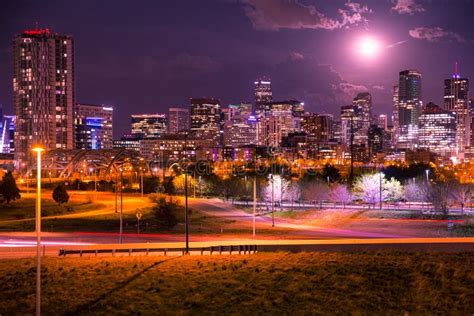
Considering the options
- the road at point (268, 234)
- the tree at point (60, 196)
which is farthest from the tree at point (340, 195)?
the tree at point (60, 196)

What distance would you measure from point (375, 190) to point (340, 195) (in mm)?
5096

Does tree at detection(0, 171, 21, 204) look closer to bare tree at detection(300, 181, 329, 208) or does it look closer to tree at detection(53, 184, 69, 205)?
tree at detection(53, 184, 69, 205)

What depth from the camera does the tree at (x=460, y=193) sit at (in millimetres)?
67069

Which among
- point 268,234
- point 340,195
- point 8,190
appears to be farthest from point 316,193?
point 8,190

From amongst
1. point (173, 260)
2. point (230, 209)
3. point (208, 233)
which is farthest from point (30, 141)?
point (173, 260)

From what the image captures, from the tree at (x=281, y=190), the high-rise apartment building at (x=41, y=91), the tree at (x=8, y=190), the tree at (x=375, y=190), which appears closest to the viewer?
the tree at (x=8, y=190)

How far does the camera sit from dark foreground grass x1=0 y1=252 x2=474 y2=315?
713 inches

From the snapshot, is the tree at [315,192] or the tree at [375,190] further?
the tree at [315,192]

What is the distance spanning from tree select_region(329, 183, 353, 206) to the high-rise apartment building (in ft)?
467

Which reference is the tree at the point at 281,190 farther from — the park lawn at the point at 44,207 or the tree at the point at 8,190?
the tree at the point at 8,190

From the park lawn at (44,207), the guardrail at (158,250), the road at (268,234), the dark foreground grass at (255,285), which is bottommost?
→ the road at (268,234)

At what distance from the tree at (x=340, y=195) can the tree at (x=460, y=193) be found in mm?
14230

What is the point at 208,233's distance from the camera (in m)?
46.3

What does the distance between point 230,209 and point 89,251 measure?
40590 mm
